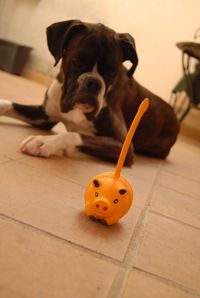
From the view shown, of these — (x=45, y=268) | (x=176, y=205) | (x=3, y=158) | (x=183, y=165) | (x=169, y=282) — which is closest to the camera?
(x=45, y=268)

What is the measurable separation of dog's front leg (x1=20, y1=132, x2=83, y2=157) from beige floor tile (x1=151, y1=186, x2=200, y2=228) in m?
0.45

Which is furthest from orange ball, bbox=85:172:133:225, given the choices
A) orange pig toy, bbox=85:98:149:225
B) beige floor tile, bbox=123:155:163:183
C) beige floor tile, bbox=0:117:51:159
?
beige floor tile, bbox=123:155:163:183

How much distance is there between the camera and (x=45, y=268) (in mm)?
742

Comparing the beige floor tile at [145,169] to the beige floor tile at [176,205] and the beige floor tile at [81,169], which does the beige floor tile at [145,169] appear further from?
the beige floor tile at [176,205]

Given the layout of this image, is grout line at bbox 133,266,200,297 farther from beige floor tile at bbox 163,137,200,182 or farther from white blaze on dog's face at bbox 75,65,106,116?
beige floor tile at bbox 163,137,200,182

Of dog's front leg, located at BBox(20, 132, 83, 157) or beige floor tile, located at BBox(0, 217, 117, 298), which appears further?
dog's front leg, located at BBox(20, 132, 83, 157)

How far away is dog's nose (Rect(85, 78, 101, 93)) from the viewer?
1.88m

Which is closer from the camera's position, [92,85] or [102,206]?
[102,206]

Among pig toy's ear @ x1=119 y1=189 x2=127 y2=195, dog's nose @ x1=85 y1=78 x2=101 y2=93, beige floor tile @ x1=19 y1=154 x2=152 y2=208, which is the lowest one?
beige floor tile @ x1=19 y1=154 x2=152 y2=208

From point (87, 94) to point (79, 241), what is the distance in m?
1.09

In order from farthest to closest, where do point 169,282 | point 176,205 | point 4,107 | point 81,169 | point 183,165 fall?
point 183,165 → point 4,107 → point 81,169 → point 176,205 → point 169,282

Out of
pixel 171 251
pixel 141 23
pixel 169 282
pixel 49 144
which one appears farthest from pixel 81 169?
pixel 141 23

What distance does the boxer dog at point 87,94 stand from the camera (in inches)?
74.1

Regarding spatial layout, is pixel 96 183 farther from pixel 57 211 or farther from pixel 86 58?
pixel 86 58
